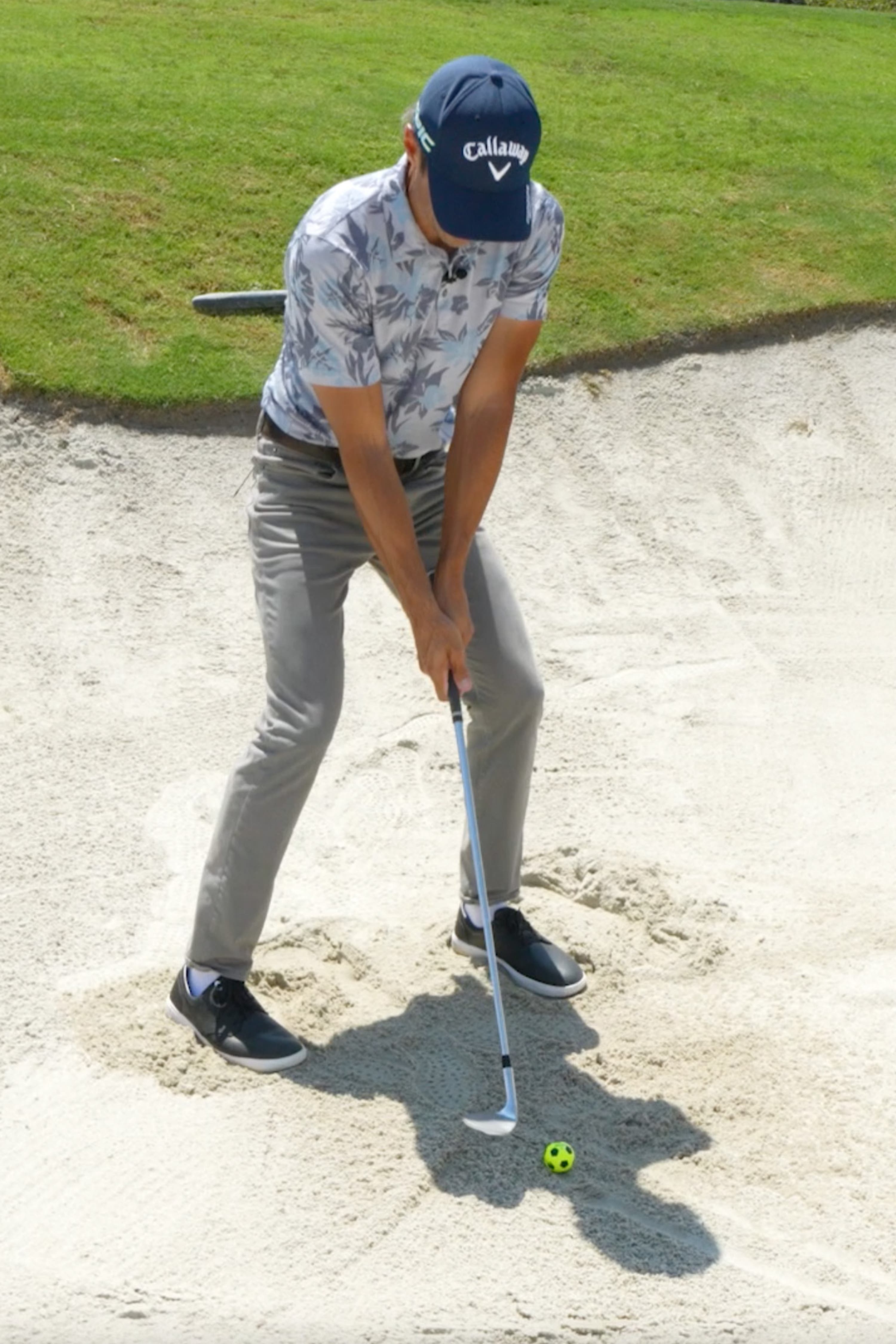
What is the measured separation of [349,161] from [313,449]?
6106 mm

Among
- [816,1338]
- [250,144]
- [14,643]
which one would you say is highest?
[250,144]

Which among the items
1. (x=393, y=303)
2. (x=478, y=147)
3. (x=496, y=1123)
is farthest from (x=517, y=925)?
(x=478, y=147)

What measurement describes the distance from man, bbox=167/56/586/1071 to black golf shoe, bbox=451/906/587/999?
35mm

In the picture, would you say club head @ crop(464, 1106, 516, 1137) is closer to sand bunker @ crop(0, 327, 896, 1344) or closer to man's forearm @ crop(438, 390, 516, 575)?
sand bunker @ crop(0, 327, 896, 1344)

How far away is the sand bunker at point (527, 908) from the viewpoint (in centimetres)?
400

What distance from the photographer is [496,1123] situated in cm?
437

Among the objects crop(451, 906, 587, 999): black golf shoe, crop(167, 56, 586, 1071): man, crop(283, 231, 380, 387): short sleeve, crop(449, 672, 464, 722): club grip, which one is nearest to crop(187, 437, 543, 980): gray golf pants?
crop(167, 56, 586, 1071): man

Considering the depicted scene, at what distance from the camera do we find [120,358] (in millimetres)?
8086

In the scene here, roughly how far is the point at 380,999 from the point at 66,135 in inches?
265

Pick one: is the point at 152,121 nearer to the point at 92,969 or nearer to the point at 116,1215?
the point at 92,969

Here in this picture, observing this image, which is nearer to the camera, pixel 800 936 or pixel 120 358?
pixel 800 936

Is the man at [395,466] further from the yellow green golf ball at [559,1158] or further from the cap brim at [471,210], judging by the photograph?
the yellow green golf ball at [559,1158]

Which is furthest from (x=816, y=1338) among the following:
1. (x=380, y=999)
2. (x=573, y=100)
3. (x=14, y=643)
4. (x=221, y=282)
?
(x=573, y=100)

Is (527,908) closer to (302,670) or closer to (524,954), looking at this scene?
(524,954)
